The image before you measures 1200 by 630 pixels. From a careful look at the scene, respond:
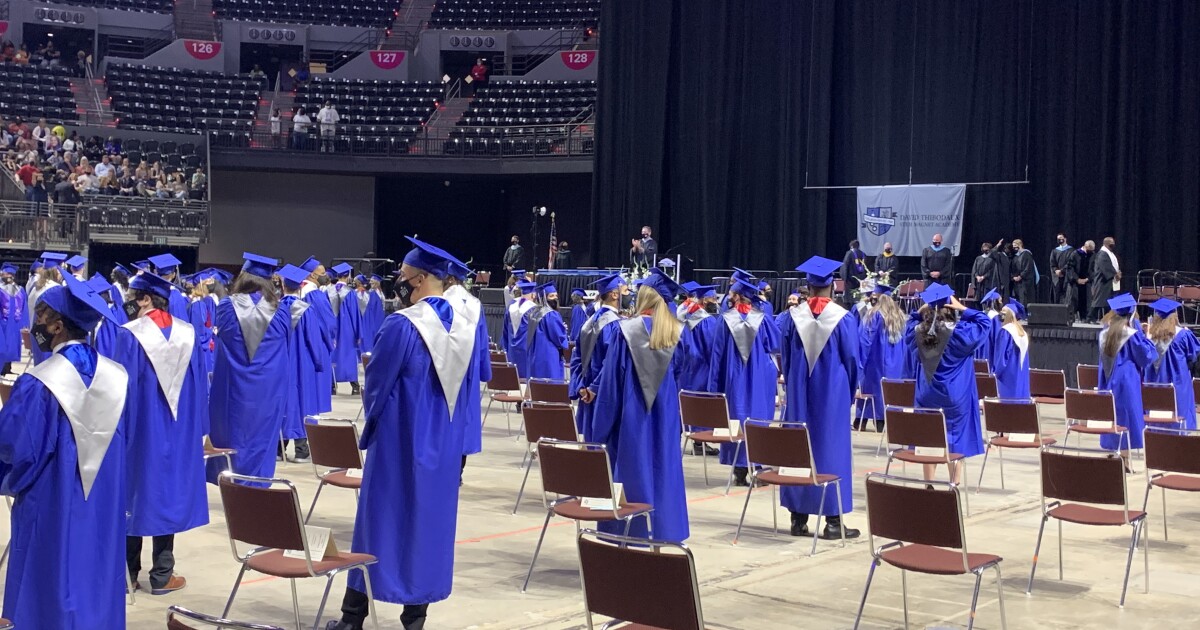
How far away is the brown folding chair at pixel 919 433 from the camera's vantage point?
27.8ft

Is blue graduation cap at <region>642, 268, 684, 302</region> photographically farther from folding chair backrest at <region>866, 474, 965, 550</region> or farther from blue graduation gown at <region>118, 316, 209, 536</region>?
blue graduation gown at <region>118, 316, 209, 536</region>

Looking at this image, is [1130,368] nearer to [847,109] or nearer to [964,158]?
[964,158]

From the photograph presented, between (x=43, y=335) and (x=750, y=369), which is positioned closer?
(x=43, y=335)

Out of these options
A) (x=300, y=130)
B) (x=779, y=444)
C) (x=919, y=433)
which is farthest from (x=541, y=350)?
(x=300, y=130)

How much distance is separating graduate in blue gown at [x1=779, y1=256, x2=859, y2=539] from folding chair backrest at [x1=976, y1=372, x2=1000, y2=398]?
14.7 ft

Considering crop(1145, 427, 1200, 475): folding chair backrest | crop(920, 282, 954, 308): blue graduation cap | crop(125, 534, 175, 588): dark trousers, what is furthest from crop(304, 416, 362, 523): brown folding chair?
crop(1145, 427, 1200, 475): folding chair backrest

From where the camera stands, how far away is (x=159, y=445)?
632cm

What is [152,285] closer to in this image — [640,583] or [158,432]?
[158,432]

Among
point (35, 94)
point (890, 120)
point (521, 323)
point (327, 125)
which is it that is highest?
point (35, 94)

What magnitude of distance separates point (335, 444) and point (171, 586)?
3.98 ft

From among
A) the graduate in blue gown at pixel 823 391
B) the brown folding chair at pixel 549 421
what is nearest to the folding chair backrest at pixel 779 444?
the graduate in blue gown at pixel 823 391

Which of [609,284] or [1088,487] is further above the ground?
[609,284]

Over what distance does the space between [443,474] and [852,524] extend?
398cm

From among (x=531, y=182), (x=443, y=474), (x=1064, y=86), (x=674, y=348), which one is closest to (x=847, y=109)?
(x=1064, y=86)
